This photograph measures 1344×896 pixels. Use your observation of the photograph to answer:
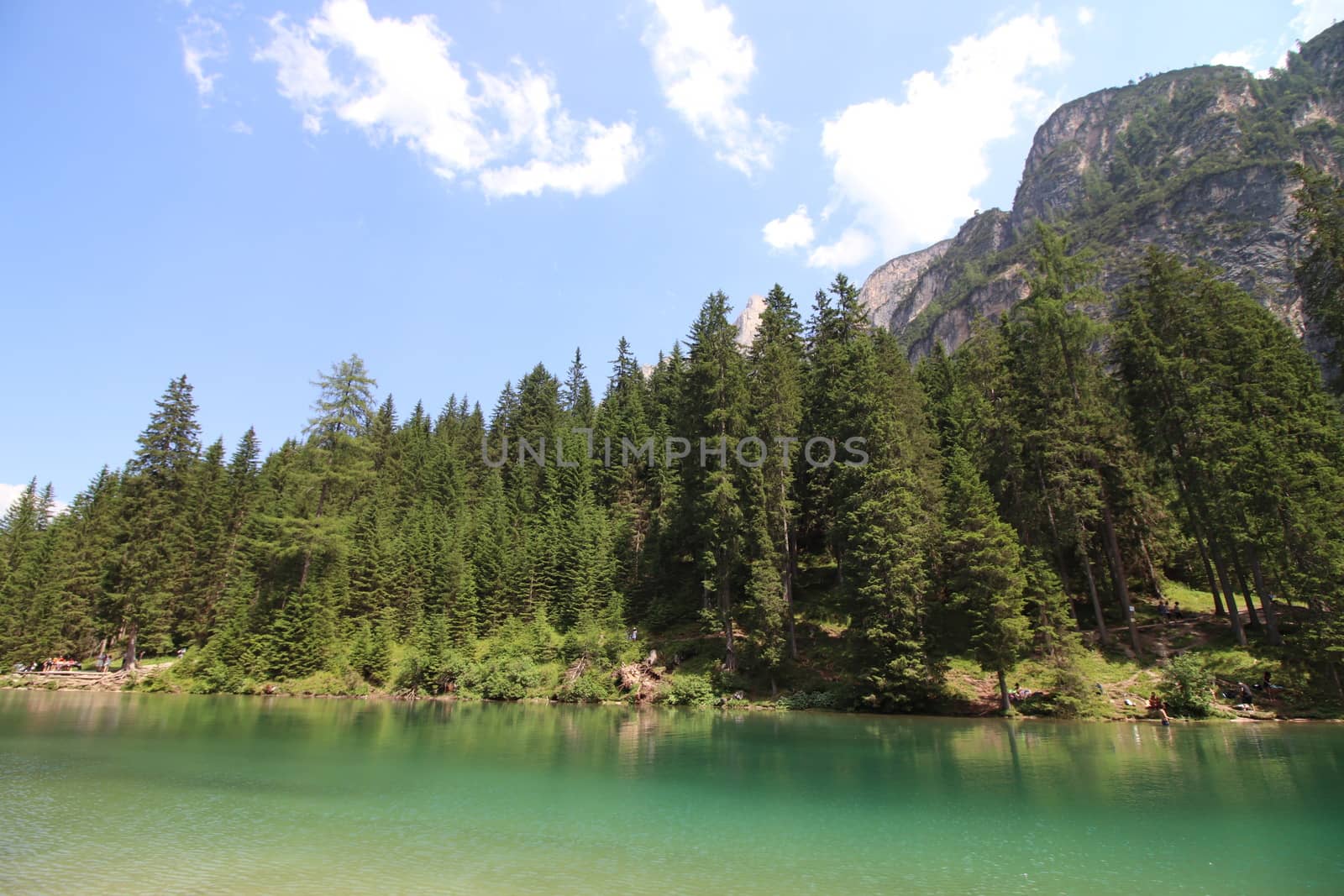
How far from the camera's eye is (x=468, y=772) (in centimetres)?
1717

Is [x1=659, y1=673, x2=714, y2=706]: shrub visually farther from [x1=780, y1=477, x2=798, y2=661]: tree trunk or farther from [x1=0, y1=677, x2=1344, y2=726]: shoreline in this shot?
[x1=780, y1=477, x2=798, y2=661]: tree trunk

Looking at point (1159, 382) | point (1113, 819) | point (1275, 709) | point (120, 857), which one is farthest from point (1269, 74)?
point (120, 857)

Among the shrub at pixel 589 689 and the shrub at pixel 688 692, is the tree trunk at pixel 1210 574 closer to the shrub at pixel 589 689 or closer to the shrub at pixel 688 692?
the shrub at pixel 688 692

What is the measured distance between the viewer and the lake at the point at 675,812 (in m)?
9.44

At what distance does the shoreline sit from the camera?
25.9 meters

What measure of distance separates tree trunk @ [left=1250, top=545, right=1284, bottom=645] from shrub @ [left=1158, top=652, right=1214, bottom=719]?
432 centimetres

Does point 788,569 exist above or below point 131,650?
above

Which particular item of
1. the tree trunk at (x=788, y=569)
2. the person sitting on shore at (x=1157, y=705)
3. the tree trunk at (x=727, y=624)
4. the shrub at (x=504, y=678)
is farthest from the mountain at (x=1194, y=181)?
the shrub at (x=504, y=678)

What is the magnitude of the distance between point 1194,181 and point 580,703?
15385cm

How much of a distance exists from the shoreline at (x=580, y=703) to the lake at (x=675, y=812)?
206 cm

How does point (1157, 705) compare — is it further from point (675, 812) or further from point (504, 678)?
point (504, 678)

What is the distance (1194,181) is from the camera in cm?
12825

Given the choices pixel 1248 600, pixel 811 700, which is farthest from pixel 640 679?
pixel 1248 600

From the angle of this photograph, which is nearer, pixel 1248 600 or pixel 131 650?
pixel 1248 600
